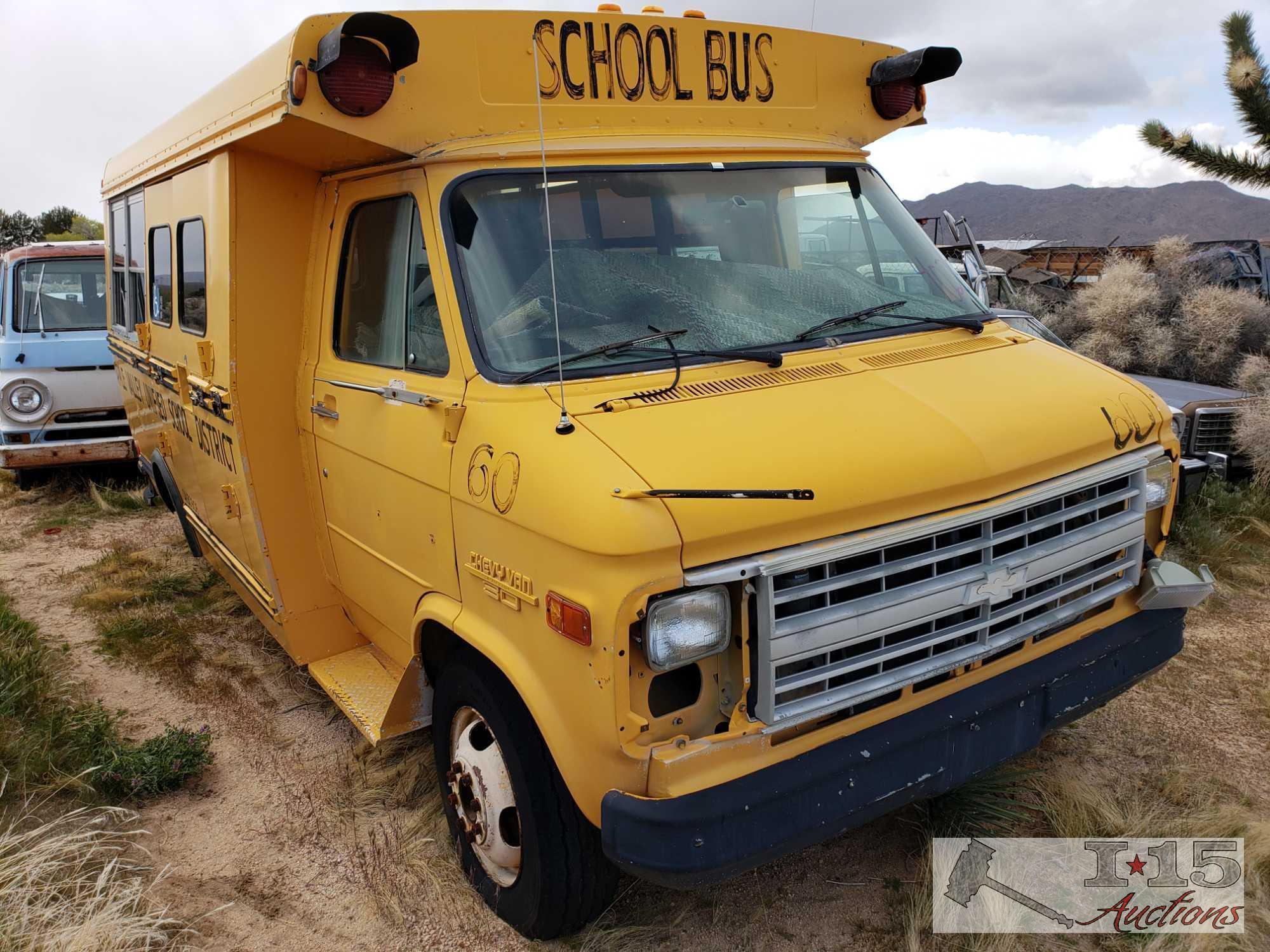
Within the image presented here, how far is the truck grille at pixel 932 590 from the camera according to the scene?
2557 mm

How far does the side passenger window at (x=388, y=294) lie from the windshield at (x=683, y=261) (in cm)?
23

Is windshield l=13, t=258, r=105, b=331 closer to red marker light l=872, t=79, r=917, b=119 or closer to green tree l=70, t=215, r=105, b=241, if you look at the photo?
red marker light l=872, t=79, r=917, b=119

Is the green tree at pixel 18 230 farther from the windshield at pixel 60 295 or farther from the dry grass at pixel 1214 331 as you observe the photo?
the dry grass at pixel 1214 331

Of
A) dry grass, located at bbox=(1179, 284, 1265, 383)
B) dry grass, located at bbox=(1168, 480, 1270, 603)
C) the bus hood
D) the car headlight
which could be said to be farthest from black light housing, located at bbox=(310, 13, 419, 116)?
dry grass, located at bbox=(1179, 284, 1265, 383)

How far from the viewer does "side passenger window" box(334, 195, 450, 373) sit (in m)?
3.34

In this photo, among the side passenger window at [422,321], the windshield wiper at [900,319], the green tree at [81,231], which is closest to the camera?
the side passenger window at [422,321]

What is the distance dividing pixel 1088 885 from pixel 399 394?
9.35ft

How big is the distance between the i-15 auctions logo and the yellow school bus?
1.88 feet

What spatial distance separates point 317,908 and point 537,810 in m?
1.09

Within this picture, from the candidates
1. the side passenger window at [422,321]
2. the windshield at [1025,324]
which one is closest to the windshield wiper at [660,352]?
the side passenger window at [422,321]

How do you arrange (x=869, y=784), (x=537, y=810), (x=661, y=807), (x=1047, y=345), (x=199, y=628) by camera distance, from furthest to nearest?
(x=199, y=628)
(x=1047, y=345)
(x=537, y=810)
(x=869, y=784)
(x=661, y=807)

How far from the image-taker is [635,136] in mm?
3553

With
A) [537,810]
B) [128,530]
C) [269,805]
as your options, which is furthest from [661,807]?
[128,530]

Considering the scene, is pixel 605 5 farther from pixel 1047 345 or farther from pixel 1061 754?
pixel 1061 754
